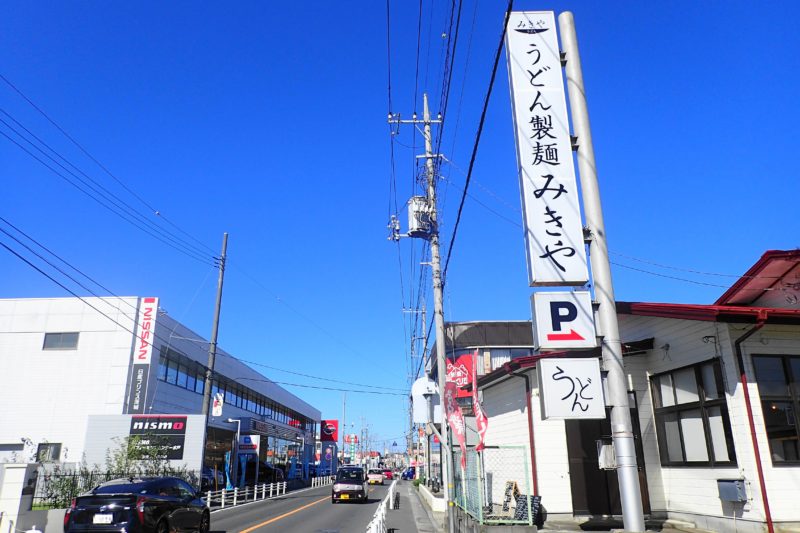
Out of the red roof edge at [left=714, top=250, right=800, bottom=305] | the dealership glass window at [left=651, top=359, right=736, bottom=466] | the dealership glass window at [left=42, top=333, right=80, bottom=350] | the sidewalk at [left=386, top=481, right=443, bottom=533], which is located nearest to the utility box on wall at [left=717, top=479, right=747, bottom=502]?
the dealership glass window at [left=651, top=359, right=736, bottom=466]

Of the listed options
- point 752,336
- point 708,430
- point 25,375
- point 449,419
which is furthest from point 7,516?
point 25,375

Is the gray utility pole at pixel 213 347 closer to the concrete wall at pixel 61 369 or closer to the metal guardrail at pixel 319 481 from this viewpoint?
the concrete wall at pixel 61 369

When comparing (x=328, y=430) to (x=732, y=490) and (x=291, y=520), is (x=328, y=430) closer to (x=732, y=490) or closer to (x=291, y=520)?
(x=291, y=520)

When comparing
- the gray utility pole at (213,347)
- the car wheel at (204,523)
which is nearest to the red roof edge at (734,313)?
the car wheel at (204,523)

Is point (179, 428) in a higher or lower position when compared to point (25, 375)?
lower

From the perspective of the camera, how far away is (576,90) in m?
8.19

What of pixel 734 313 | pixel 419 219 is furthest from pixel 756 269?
pixel 419 219

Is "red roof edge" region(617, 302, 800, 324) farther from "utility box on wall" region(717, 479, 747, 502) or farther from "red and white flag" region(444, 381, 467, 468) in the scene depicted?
"red and white flag" region(444, 381, 467, 468)

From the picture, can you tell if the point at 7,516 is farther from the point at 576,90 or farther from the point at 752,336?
the point at 752,336

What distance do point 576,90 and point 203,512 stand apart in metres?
12.8

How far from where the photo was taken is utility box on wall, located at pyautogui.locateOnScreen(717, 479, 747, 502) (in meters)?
10.2

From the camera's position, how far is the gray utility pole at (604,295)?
6.73 metres

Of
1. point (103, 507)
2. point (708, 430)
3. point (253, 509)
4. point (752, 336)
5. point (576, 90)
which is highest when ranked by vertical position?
point (576, 90)

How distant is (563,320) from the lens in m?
7.41
